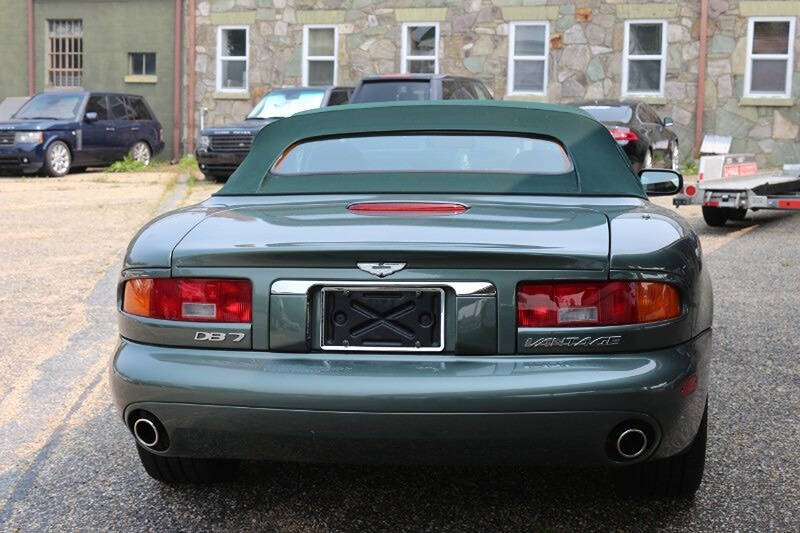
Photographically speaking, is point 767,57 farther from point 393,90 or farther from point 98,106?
point 98,106

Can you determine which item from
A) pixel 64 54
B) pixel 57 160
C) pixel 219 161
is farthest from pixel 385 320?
pixel 64 54

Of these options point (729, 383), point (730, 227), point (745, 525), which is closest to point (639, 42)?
point (730, 227)

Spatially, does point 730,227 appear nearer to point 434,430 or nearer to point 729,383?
point 729,383

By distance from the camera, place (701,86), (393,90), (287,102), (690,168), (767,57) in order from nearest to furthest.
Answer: (393,90), (287,102), (690,168), (767,57), (701,86)

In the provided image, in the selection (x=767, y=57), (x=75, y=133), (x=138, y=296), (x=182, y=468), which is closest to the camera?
(x=138, y=296)

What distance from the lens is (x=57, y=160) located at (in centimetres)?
2052

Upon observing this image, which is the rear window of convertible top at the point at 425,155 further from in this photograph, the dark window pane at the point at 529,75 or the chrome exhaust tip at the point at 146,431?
the dark window pane at the point at 529,75

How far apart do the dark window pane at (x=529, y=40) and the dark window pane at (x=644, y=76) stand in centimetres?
187

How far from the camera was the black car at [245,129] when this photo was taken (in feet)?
60.6

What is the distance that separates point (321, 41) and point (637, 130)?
9.20 metres

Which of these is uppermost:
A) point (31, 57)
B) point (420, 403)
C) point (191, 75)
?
point (31, 57)

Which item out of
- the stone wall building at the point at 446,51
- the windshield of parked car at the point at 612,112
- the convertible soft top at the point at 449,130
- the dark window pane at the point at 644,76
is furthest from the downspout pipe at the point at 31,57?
the convertible soft top at the point at 449,130

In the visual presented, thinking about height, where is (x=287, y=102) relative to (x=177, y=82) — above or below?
below

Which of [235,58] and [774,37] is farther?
[235,58]
